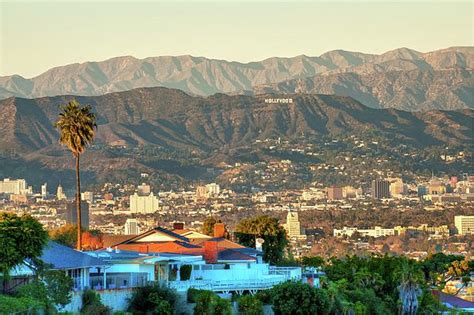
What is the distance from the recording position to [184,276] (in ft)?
220

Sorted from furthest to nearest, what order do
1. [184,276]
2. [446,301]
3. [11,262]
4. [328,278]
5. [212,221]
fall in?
[212,221] < [446,301] < [328,278] < [184,276] < [11,262]

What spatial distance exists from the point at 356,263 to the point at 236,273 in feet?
52.5

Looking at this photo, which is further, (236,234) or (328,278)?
(236,234)

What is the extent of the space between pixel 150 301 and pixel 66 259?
3959 millimetres

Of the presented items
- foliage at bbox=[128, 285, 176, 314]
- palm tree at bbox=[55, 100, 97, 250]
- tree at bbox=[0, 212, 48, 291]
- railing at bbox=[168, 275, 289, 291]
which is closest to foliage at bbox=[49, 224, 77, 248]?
palm tree at bbox=[55, 100, 97, 250]

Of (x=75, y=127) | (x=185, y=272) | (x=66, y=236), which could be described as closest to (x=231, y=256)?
(x=185, y=272)

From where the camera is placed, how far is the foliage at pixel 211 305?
198 feet

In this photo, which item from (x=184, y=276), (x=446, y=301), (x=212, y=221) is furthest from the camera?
(x=212, y=221)

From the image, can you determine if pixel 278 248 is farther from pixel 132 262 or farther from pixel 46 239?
pixel 46 239

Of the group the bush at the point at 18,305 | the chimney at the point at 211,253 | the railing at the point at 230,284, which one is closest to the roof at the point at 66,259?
the railing at the point at 230,284

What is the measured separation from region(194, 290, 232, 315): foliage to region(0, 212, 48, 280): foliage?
6633 mm

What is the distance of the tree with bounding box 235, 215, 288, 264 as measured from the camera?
98.1m

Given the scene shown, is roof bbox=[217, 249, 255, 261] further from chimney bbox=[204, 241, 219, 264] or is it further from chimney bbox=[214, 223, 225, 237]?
chimney bbox=[214, 223, 225, 237]

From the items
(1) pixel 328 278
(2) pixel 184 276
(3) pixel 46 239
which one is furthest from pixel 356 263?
(3) pixel 46 239
